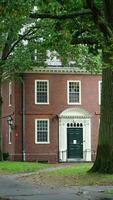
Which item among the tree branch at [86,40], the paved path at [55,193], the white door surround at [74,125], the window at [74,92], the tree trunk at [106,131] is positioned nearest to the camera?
the paved path at [55,193]

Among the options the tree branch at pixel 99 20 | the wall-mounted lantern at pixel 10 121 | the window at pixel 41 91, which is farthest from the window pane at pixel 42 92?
the tree branch at pixel 99 20

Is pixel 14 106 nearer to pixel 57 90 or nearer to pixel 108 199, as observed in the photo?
pixel 57 90

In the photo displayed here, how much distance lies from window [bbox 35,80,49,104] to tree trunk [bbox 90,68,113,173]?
19.6 m

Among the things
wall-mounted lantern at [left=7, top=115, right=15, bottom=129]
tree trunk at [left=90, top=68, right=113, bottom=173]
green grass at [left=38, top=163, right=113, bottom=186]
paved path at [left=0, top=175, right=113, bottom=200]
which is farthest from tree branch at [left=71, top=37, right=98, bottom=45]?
wall-mounted lantern at [left=7, top=115, right=15, bottom=129]

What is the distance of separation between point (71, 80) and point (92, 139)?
5490 mm

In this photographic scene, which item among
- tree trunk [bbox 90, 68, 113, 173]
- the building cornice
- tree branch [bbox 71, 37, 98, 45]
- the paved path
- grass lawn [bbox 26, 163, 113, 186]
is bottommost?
the paved path

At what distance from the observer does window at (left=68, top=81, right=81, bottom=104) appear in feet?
158

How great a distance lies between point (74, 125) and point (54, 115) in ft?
6.72

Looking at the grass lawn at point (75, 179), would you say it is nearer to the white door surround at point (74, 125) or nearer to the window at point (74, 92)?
the white door surround at point (74, 125)

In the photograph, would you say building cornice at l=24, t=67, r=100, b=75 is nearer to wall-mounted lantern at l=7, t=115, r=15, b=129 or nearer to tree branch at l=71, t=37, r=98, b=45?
wall-mounted lantern at l=7, t=115, r=15, b=129

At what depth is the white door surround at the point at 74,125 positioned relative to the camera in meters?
47.0

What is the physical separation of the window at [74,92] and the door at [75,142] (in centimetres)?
254

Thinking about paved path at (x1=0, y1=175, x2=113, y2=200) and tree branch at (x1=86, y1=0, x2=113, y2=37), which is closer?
paved path at (x1=0, y1=175, x2=113, y2=200)

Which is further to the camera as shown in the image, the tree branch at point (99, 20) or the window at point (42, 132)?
the window at point (42, 132)
